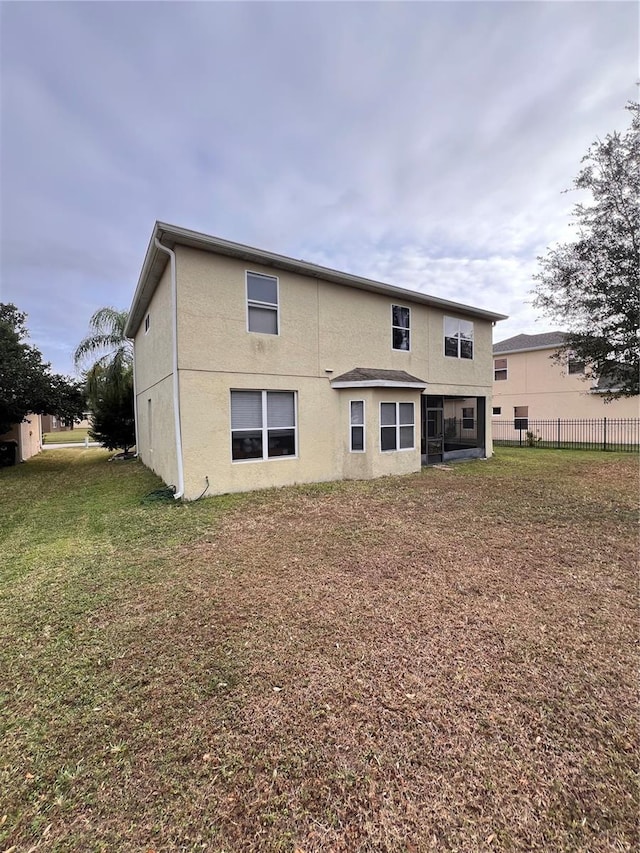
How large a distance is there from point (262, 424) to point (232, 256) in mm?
4017

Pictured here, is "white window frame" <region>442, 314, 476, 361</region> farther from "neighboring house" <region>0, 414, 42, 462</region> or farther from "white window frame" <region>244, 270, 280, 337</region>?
"neighboring house" <region>0, 414, 42, 462</region>

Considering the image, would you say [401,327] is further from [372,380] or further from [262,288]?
[262,288]

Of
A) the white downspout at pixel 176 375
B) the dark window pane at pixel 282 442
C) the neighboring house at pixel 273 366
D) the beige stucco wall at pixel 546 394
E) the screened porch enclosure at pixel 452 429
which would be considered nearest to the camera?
the white downspout at pixel 176 375

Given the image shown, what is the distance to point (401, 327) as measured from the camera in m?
12.2

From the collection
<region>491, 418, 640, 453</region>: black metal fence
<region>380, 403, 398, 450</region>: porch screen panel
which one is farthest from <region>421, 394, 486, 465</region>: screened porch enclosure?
<region>491, 418, 640, 453</region>: black metal fence

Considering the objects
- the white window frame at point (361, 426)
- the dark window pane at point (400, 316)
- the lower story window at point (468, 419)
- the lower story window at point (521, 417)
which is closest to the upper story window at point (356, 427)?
the white window frame at point (361, 426)

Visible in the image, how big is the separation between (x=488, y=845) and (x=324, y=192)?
50.1 feet

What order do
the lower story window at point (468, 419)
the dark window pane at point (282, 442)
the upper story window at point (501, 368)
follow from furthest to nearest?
1. the upper story window at point (501, 368)
2. the lower story window at point (468, 419)
3. the dark window pane at point (282, 442)

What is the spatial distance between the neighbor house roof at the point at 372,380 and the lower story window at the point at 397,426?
65cm

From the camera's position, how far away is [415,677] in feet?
9.21

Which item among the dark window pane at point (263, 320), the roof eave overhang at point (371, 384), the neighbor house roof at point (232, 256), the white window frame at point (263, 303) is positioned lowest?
the roof eave overhang at point (371, 384)

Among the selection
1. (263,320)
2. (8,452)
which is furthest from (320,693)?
(8,452)

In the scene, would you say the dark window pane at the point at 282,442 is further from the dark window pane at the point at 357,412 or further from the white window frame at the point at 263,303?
the white window frame at the point at 263,303

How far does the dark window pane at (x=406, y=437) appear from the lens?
11.3 metres
